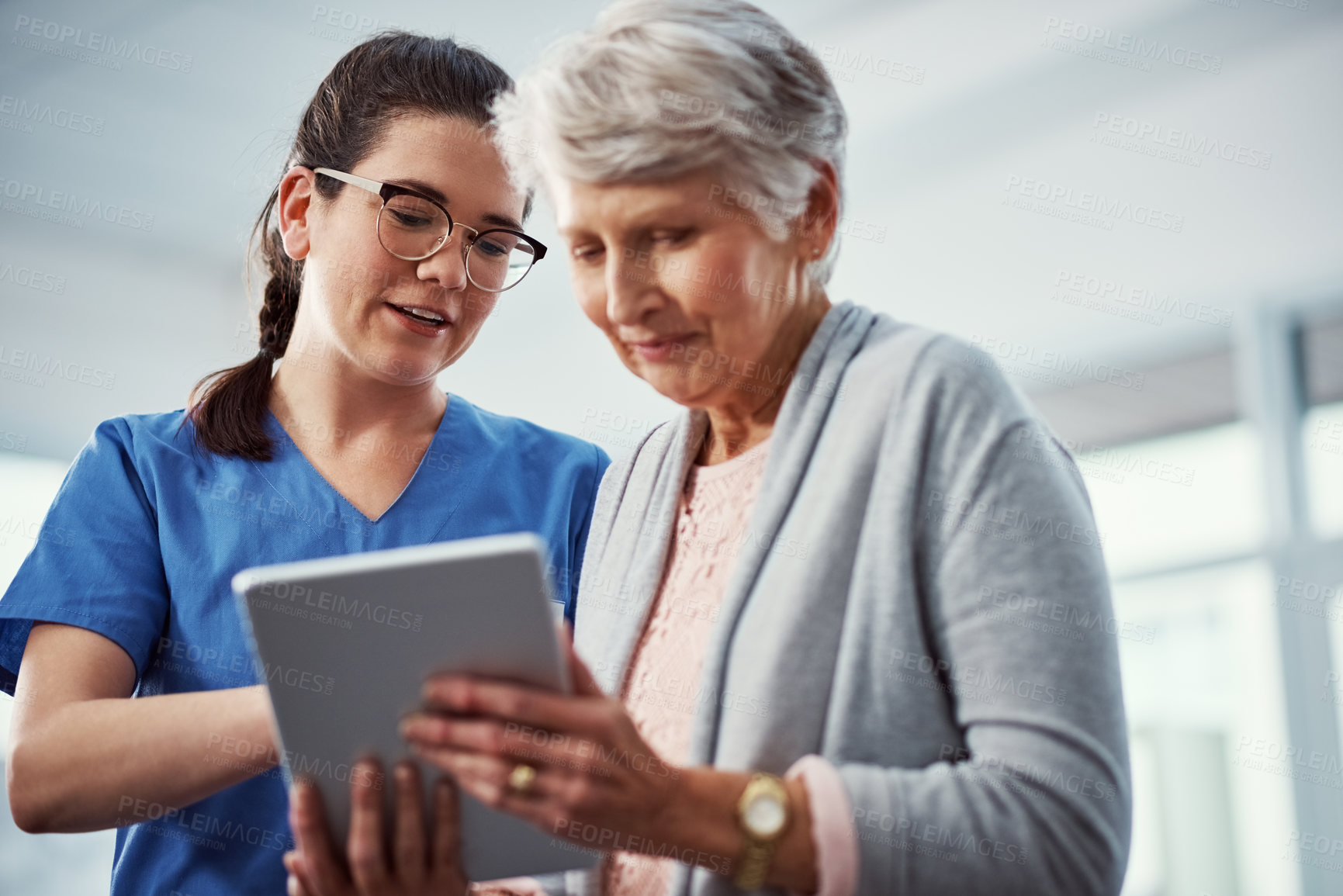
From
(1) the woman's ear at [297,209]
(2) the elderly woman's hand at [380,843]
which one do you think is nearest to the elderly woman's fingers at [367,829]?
(2) the elderly woman's hand at [380,843]

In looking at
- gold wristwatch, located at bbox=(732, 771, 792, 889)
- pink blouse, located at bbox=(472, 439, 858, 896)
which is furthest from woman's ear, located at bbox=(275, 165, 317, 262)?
gold wristwatch, located at bbox=(732, 771, 792, 889)

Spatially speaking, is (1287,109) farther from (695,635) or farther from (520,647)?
(520,647)

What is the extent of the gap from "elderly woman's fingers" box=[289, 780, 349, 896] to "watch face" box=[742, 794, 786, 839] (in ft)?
1.19

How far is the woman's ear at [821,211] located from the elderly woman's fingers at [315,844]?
27.2 inches

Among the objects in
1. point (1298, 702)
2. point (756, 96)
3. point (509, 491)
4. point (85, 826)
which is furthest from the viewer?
point (1298, 702)

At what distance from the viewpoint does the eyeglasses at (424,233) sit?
5.26 ft

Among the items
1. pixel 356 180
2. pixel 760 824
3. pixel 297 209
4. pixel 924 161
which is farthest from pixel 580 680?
pixel 924 161

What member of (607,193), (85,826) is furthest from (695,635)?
(85,826)

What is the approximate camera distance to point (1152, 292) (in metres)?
4.48

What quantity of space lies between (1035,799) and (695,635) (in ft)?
1.22

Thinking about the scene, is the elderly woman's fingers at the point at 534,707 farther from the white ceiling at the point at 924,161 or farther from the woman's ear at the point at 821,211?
the white ceiling at the point at 924,161

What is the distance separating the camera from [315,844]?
3.08 feet

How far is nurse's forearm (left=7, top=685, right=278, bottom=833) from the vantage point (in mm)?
1314

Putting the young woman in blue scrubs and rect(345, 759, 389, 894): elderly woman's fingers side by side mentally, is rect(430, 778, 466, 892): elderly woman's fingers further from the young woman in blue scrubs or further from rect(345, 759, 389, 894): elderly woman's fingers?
the young woman in blue scrubs
